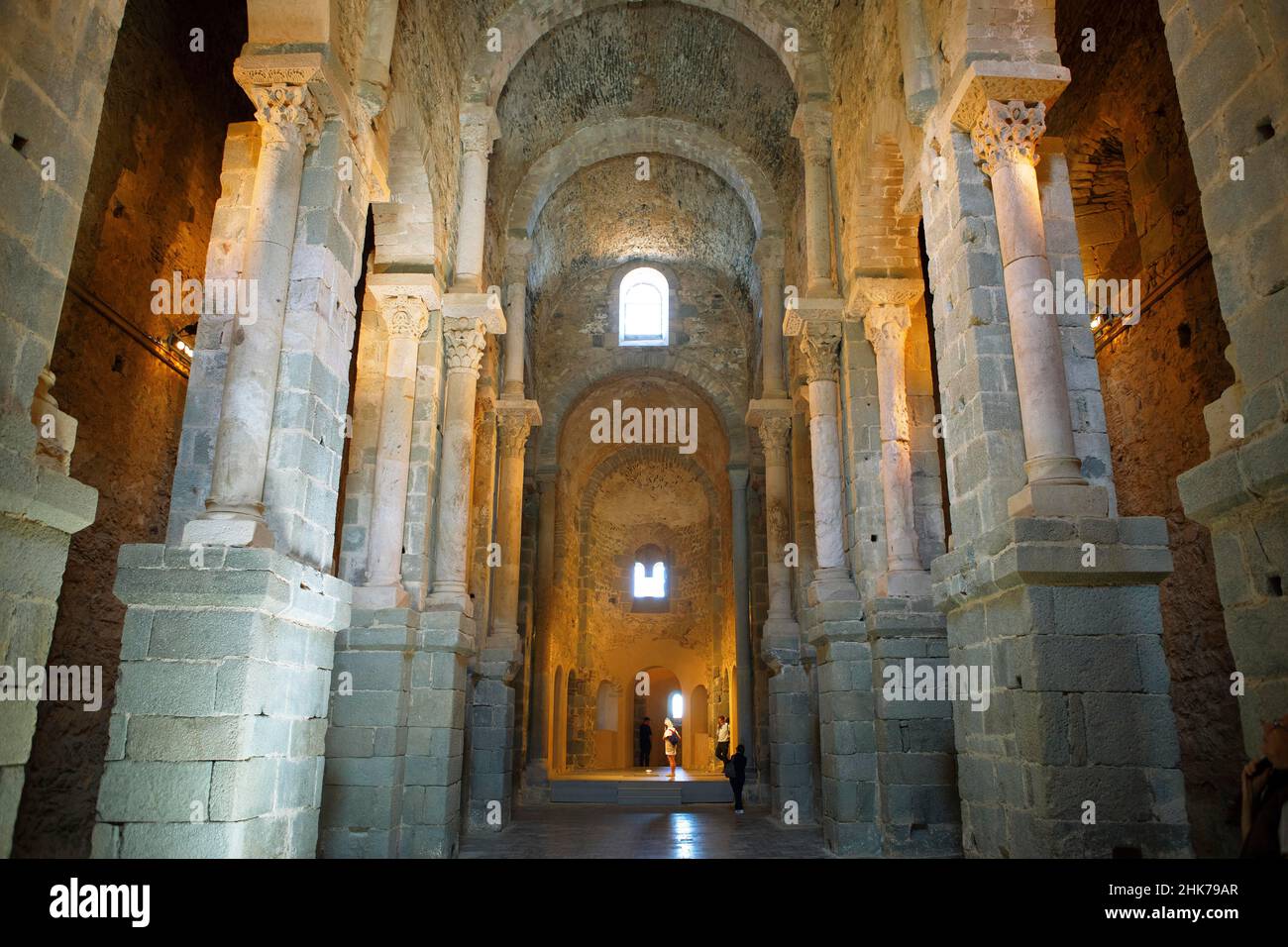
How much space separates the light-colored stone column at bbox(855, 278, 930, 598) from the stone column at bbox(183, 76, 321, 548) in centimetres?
596

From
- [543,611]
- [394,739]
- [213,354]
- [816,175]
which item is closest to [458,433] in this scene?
[213,354]

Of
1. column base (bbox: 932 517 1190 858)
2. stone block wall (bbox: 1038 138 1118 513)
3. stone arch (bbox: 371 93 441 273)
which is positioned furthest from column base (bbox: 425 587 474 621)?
stone block wall (bbox: 1038 138 1118 513)

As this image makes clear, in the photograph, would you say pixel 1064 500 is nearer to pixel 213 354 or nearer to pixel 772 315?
pixel 213 354

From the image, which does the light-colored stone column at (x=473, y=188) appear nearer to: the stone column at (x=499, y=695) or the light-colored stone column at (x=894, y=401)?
the stone column at (x=499, y=695)

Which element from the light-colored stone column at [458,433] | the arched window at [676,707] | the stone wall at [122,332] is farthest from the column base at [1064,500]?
the arched window at [676,707]

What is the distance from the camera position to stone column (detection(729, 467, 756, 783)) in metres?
18.3

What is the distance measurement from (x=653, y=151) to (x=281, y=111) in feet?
35.0

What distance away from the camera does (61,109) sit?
384 centimetres

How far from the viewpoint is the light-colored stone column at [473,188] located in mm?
10961

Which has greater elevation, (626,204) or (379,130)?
(626,204)

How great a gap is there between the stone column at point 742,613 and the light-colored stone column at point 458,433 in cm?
956
